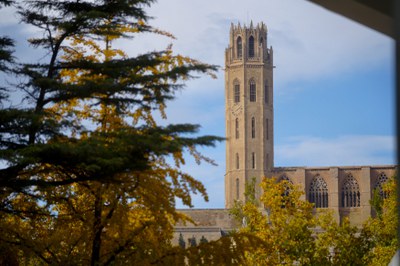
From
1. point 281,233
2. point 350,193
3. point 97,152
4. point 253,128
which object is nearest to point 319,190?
point 350,193

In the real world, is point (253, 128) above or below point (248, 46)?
below

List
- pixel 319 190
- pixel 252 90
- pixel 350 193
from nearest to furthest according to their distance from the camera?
pixel 350 193 → pixel 319 190 → pixel 252 90

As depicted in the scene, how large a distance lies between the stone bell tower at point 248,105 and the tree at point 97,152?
8817cm

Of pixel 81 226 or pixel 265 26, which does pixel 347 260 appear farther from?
pixel 265 26

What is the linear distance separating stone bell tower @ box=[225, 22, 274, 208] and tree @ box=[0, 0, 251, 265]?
3471 inches

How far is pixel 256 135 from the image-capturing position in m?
99.3

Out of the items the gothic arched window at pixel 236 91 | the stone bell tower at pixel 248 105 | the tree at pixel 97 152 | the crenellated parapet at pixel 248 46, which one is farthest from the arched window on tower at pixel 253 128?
the tree at pixel 97 152

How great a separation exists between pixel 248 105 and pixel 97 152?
9290 centimetres

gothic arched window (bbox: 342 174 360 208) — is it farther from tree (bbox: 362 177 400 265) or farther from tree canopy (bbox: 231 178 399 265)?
tree canopy (bbox: 231 178 399 265)

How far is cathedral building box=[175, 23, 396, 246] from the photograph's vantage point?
303 ft

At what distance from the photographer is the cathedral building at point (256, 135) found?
303 feet

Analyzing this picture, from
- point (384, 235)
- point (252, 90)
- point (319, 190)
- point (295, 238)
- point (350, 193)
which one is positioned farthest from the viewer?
point (252, 90)

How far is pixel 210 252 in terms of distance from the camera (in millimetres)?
7816

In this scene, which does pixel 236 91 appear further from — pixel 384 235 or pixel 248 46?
pixel 384 235
